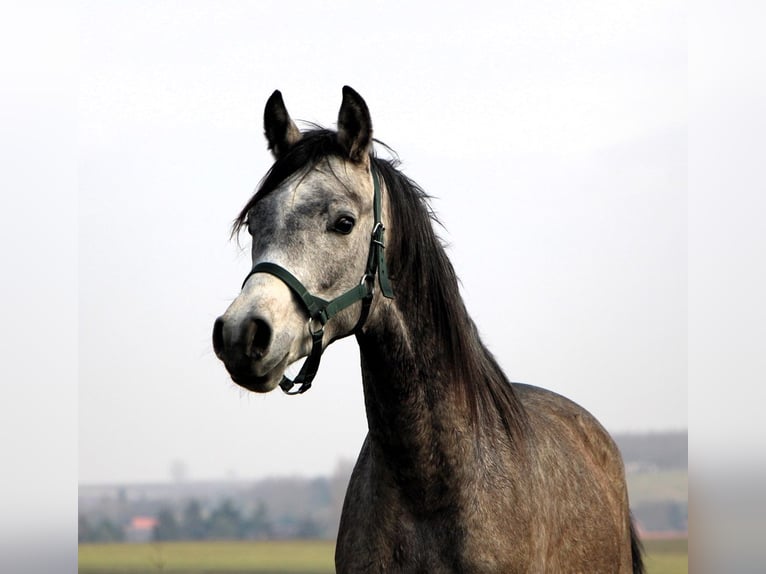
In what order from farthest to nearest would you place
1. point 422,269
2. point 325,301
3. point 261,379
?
point 422,269
point 325,301
point 261,379

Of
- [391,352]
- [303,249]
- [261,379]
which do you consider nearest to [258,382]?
[261,379]

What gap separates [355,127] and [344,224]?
0.36m

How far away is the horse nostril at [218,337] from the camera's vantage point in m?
2.67

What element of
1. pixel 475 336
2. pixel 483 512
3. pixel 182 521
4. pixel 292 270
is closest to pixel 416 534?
pixel 483 512

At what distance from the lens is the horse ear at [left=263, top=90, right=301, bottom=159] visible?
10.6 ft

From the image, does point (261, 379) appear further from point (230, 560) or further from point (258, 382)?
point (230, 560)

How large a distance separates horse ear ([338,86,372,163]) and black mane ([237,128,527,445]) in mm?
34

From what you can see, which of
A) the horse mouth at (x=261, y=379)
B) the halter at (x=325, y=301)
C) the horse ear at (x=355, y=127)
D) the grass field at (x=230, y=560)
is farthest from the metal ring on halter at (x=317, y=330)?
the grass field at (x=230, y=560)

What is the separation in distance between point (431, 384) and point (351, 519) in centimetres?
61

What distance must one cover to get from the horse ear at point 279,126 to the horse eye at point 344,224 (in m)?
0.40

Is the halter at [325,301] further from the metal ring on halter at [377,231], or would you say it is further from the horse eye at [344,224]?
Answer: the horse eye at [344,224]

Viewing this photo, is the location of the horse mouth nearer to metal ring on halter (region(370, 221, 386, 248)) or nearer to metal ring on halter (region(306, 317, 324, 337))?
metal ring on halter (region(306, 317, 324, 337))

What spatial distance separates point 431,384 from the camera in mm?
3207

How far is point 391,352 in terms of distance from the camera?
3.17 metres
